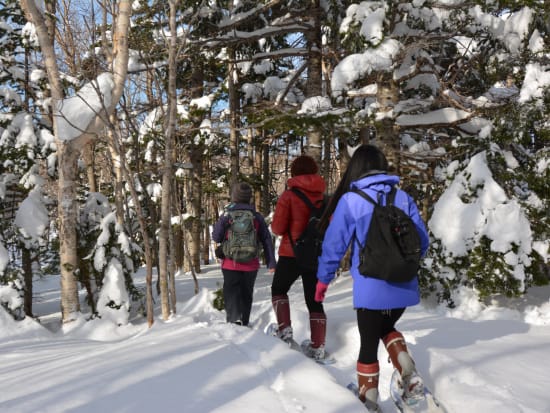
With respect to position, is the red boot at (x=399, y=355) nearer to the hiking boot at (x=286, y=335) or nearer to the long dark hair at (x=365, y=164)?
the long dark hair at (x=365, y=164)

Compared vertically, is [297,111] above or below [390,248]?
above

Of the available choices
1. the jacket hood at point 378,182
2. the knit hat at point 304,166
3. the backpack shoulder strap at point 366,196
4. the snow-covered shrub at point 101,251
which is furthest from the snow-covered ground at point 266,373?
the snow-covered shrub at point 101,251

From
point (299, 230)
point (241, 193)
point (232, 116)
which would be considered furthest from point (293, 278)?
point (232, 116)

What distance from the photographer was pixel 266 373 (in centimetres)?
328

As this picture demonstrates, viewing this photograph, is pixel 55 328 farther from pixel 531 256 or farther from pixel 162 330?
pixel 531 256

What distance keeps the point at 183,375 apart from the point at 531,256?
532 cm

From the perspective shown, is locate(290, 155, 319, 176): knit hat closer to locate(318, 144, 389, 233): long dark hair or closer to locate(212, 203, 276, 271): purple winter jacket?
locate(212, 203, 276, 271): purple winter jacket

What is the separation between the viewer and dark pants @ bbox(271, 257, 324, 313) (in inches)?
172

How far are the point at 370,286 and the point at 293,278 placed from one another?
1.75 meters

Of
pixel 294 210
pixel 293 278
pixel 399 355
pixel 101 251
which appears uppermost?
pixel 294 210

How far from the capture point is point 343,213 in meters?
2.99

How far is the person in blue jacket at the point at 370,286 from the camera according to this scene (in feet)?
9.61

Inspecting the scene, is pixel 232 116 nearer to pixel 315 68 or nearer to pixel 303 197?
pixel 315 68

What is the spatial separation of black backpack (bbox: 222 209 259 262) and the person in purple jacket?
2.5 inches
